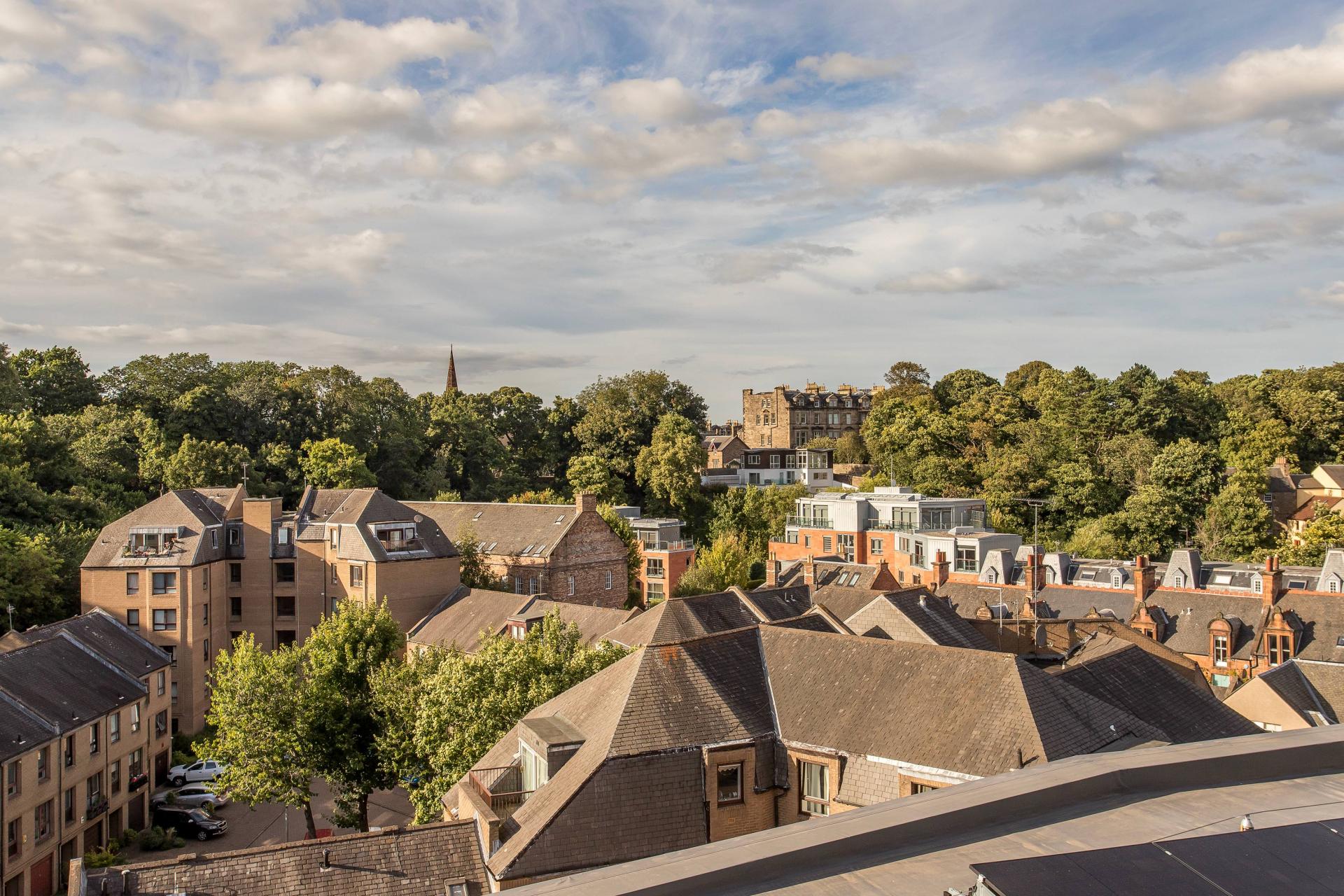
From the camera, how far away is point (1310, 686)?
37.0m

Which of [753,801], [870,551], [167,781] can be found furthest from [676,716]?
[870,551]

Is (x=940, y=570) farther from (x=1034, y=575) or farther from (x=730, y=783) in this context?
(x=730, y=783)

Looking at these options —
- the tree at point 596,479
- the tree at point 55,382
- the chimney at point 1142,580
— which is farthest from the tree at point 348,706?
the tree at point 55,382

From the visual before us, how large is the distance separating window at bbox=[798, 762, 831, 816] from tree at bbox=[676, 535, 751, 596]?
136ft

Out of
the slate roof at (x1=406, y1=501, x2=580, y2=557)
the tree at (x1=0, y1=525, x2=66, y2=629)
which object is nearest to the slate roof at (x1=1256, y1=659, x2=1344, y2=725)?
the slate roof at (x1=406, y1=501, x2=580, y2=557)

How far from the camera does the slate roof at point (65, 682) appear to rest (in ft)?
108

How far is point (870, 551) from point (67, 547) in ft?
170

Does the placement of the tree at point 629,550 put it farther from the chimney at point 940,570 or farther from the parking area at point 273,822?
the parking area at point 273,822

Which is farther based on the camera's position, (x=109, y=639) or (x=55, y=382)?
(x=55, y=382)

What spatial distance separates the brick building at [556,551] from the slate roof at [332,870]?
36601mm

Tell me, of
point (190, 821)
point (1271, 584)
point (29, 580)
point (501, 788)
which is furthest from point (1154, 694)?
point (29, 580)

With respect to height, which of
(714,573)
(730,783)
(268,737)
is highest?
(730,783)

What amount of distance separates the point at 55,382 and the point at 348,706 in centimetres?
6483

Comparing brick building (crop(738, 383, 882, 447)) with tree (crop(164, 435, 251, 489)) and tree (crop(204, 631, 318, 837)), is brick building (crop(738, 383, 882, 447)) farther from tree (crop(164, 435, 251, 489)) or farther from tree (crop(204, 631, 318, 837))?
tree (crop(204, 631, 318, 837))
